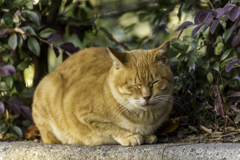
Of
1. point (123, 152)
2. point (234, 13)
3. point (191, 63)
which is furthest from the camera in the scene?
point (191, 63)

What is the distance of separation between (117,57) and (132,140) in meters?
0.69

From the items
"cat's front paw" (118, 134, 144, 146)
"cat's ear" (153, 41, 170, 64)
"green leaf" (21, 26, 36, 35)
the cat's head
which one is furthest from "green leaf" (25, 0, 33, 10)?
"cat's front paw" (118, 134, 144, 146)

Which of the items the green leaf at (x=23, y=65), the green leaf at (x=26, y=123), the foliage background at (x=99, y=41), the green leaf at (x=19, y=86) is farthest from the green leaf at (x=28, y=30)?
the green leaf at (x=26, y=123)

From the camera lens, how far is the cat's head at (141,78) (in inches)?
96.5

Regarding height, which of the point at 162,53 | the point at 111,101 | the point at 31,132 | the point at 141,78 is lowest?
the point at 31,132

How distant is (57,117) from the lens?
295 cm

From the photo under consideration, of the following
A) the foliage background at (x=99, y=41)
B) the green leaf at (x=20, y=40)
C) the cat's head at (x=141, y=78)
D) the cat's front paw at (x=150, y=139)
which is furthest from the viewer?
the green leaf at (x=20, y=40)

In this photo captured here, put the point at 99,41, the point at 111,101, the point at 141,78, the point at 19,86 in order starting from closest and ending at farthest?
the point at 141,78, the point at 111,101, the point at 19,86, the point at 99,41

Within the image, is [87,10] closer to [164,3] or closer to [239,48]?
[164,3]

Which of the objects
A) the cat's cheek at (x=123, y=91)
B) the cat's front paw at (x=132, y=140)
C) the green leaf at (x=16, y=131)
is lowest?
the green leaf at (x=16, y=131)

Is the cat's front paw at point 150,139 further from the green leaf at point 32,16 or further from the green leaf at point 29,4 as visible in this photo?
the green leaf at point 29,4

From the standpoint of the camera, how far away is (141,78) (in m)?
2.46

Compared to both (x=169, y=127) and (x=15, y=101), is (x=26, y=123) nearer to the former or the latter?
(x=15, y=101)

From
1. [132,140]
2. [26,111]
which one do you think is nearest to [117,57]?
[132,140]
